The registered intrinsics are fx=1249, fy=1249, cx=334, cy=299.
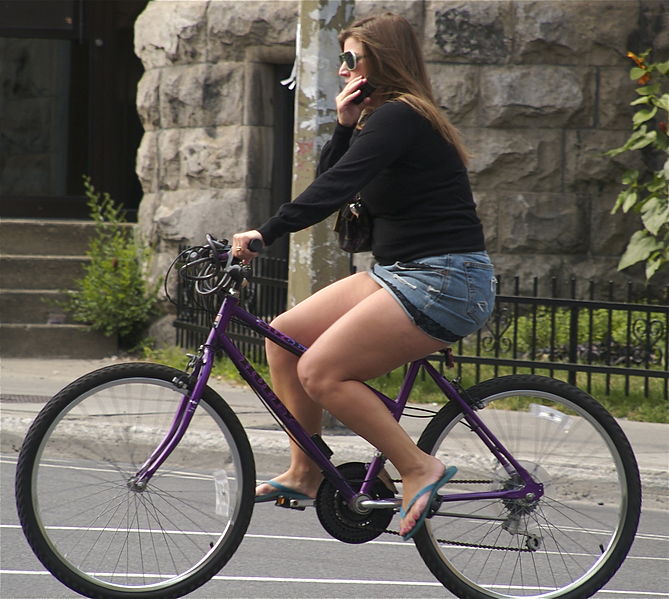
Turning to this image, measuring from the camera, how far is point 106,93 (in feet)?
48.7

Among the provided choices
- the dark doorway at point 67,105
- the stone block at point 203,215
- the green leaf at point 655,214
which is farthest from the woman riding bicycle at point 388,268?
the dark doorway at point 67,105

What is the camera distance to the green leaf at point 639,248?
9719 millimetres

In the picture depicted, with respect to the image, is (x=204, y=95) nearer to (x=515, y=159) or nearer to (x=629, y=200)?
(x=515, y=159)

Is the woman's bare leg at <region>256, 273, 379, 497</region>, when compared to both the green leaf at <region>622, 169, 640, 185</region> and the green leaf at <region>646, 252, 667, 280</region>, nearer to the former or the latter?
the green leaf at <region>646, 252, 667, 280</region>

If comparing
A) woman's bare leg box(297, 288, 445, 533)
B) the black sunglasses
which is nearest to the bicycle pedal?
woman's bare leg box(297, 288, 445, 533)

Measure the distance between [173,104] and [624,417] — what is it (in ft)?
17.2

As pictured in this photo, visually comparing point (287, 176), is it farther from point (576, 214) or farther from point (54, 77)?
point (54, 77)

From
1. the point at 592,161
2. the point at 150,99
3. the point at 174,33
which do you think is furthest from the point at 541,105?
the point at 150,99

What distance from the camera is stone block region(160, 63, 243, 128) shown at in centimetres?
1124

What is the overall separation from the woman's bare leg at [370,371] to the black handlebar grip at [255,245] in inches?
13.9

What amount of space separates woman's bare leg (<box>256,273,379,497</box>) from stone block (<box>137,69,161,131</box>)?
7962 millimetres

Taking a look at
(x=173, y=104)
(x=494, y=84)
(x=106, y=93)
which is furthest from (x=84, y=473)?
(x=106, y=93)

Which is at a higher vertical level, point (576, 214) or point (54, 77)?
point (54, 77)

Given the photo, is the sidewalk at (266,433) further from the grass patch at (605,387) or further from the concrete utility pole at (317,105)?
the concrete utility pole at (317,105)
